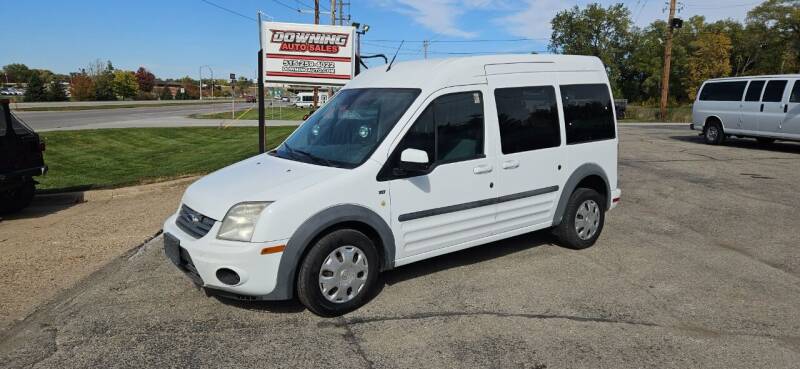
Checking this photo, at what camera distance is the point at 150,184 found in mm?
9695

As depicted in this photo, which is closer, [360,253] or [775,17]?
[360,253]

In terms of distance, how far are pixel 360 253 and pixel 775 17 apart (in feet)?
262

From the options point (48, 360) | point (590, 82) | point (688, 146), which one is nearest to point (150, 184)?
point (48, 360)

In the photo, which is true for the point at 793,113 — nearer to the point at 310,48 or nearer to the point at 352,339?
the point at 310,48

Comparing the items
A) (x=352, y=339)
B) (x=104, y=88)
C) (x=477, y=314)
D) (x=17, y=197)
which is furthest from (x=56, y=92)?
(x=477, y=314)

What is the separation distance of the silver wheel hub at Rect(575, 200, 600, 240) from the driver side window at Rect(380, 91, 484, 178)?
5.45ft

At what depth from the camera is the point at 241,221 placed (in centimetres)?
384

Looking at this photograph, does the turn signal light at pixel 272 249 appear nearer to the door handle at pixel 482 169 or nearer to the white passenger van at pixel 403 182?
the white passenger van at pixel 403 182

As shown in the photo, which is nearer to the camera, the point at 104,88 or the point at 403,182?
the point at 403,182

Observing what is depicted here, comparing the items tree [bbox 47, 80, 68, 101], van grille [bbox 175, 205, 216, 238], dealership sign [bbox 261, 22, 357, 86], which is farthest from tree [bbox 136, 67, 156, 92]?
van grille [bbox 175, 205, 216, 238]

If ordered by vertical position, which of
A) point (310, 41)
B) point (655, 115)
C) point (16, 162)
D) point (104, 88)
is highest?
point (104, 88)

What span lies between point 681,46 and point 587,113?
75.6 metres

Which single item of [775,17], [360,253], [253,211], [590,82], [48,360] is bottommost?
[48,360]

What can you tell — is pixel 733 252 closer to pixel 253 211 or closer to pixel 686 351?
pixel 686 351
